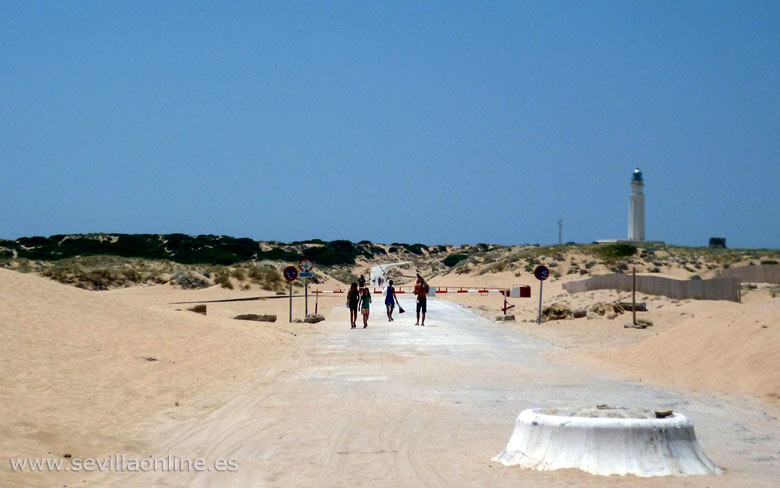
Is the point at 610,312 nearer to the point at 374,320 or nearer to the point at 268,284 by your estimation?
the point at 374,320

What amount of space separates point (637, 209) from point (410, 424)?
84.2 metres

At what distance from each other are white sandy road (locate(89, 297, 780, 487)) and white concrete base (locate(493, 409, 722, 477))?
0.21 metres

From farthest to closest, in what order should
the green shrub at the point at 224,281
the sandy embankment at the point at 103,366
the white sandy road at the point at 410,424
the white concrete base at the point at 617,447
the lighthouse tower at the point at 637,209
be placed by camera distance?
the lighthouse tower at the point at 637,209 < the green shrub at the point at 224,281 < the sandy embankment at the point at 103,366 < the white sandy road at the point at 410,424 < the white concrete base at the point at 617,447

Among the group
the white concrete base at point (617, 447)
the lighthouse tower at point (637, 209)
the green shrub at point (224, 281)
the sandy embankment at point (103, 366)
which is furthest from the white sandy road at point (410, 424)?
the lighthouse tower at point (637, 209)

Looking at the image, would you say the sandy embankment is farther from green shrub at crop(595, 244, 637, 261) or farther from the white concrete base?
green shrub at crop(595, 244, 637, 261)

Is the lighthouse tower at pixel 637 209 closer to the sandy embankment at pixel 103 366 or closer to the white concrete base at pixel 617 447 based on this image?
the sandy embankment at pixel 103 366

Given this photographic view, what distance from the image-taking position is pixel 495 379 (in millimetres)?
15680

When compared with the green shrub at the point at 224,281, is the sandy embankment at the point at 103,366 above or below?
below

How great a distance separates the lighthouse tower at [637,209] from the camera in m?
90.5

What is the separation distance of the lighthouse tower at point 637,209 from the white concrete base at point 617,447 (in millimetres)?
85946

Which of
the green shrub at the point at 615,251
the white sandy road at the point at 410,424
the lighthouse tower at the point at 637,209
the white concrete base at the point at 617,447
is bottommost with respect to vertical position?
the white sandy road at the point at 410,424

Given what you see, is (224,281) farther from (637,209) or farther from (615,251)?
(637,209)

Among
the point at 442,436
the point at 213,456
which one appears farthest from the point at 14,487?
the point at 442,436

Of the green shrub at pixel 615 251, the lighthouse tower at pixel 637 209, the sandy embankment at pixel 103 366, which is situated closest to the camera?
the sandy embankment at pixel 103 366
